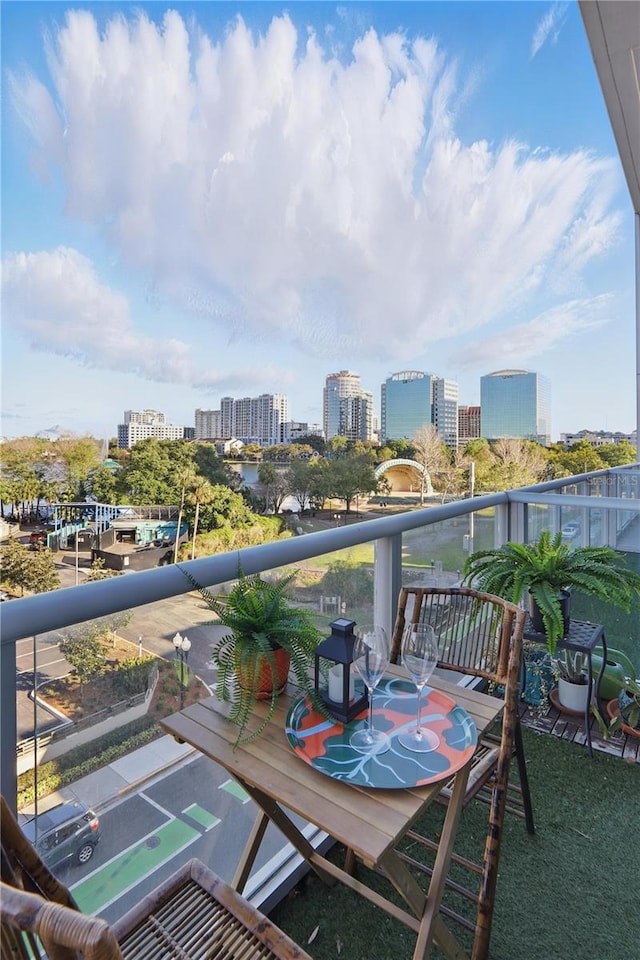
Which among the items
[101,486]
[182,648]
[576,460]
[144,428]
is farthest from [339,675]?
[144,428]

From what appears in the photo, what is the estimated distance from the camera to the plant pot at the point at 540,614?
7.11 ft

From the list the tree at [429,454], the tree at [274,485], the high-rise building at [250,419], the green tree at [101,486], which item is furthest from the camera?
the high-rise building at [250,419]

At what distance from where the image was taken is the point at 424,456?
4081cm

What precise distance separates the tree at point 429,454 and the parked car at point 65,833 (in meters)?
38.8

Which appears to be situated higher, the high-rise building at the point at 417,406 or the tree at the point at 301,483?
the high-rise building at the point at 417,406

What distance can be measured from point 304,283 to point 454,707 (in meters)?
51.6

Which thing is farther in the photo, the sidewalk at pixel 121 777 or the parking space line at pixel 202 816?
the parking space line at pixel 202 816

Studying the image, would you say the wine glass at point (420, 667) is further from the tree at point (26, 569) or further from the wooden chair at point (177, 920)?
the tree at point (26, 569)

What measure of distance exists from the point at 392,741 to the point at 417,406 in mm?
45081

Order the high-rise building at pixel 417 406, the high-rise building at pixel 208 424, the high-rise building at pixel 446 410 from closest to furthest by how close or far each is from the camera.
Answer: the high-rise building at pixel 208 424 → the high-rise building at pixel 446 410 → the high-rise building at pixel 417 406

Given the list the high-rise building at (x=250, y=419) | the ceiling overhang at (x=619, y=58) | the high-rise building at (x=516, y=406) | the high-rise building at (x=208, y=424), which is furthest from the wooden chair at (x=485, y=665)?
the high-rise building at (x=516, y=406)

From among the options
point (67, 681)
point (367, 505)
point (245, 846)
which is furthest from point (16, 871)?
point (367, 505)

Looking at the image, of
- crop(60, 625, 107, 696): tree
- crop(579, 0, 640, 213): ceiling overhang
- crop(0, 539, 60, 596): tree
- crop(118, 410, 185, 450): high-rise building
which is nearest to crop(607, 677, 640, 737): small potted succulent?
crop(60, 625, 107, 696): tree

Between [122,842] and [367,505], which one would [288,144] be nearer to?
[367,505]
